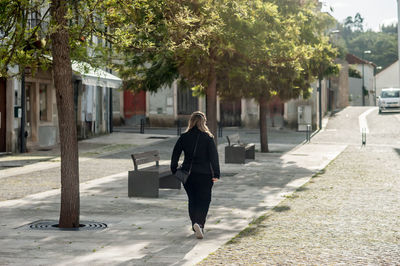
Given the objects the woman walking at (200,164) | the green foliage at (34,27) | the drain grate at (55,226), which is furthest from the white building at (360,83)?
the woman walking at (200,164)

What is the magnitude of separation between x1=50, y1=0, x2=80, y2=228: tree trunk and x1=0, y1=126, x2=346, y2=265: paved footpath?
19.4 inches

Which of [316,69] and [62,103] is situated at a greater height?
[316,69]

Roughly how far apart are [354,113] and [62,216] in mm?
40974

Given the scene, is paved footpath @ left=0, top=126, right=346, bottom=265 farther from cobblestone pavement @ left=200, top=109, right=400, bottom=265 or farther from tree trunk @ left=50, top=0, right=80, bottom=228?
tree trunk @ left=50, top=0, right=80, bottom=228

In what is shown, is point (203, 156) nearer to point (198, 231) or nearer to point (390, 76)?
point (198, 231)

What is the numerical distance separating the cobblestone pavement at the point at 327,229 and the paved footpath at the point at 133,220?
0.30 m

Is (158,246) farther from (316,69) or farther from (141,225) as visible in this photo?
(316,69)

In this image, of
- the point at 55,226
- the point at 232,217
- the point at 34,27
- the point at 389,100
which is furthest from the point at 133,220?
the point at 389,100

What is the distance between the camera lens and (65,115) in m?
8.75

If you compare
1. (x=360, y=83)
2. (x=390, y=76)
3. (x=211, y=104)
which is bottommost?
(x=211, y=104)

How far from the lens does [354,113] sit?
47750 millimetres

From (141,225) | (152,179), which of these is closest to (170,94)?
(152,179)

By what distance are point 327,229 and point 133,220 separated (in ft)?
8.85

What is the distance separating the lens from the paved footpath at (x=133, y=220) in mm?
7062
